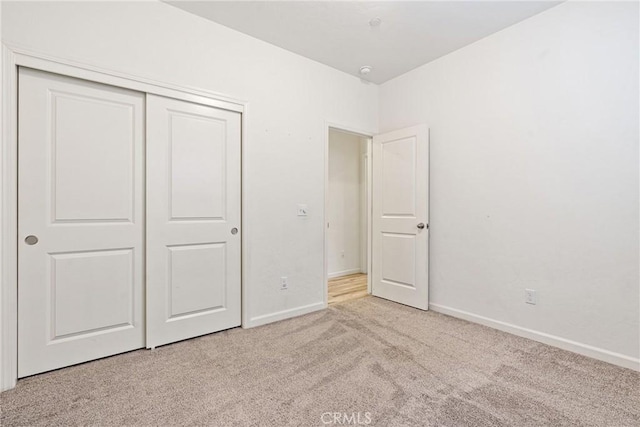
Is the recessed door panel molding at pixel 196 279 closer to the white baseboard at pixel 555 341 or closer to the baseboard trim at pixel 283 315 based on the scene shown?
the baseboard trim at pixel 283 315

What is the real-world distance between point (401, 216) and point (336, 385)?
206 cm

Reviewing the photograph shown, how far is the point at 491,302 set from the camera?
2697 millimetres

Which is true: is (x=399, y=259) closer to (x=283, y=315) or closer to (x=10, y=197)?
(x=283, y=315)

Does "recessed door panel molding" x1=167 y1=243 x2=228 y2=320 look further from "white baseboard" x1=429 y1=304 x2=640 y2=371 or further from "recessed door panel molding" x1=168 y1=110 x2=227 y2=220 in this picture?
"white baseboard" x1=429 y1=304 x2=640 y2=371

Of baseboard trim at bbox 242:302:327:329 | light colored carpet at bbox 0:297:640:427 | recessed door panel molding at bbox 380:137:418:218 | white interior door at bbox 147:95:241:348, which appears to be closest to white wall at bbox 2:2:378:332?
baseboard trim at bbox 242:302:327:329

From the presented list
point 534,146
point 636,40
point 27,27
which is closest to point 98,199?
point 27,27

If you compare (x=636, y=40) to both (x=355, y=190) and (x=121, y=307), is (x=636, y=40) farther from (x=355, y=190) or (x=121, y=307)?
(x=121, y=307)

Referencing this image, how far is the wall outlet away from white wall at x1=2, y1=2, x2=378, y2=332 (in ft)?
6.09

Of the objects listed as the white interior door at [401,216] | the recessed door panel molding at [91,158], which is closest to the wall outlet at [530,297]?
the white interior door at [401,216]

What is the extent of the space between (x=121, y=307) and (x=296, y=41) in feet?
8.82

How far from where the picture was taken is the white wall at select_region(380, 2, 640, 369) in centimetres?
203

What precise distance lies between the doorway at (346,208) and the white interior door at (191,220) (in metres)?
2.19

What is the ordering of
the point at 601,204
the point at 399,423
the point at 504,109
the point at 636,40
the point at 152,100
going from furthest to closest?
the point at 504,109, the point at 152,100, the point at 601,204, the point at 636,40, the point at 399,423

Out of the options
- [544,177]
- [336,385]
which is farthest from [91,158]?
[544,177]
